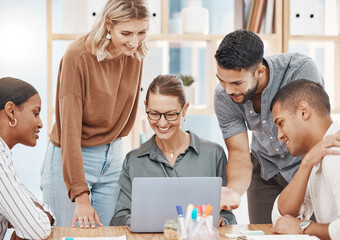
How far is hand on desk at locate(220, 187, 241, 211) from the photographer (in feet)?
6.18

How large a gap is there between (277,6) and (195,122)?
98 cm

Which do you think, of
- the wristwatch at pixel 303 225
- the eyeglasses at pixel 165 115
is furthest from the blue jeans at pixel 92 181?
the wristwatch at pixel 303 225

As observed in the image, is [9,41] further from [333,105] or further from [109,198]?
[333,105]

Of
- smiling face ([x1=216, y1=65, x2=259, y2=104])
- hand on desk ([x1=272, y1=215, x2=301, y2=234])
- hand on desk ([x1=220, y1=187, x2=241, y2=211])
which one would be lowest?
hand on desk ([x1=272, y1=215, x2=301, y2=234])

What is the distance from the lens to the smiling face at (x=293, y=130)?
5.65 ft

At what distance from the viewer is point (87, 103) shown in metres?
2.20

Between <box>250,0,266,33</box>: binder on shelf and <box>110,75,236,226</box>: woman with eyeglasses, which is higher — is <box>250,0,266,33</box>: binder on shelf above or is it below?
above

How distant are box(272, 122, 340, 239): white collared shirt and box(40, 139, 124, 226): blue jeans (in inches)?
33.0

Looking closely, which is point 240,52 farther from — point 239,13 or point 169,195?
point 239,13

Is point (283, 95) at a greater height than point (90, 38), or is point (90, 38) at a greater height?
point (90, 38)

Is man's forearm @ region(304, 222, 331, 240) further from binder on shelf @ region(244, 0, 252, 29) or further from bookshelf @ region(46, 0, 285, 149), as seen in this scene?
binder on shelf @ region(244, 0, 252, 29)

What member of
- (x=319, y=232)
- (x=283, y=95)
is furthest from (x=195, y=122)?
(x=319, y=232)

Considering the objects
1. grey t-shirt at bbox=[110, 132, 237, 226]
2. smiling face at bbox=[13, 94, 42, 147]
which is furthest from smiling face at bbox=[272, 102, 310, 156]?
smiling face at bbox=[13, 94, 42, 147]

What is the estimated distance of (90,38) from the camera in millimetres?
2148
